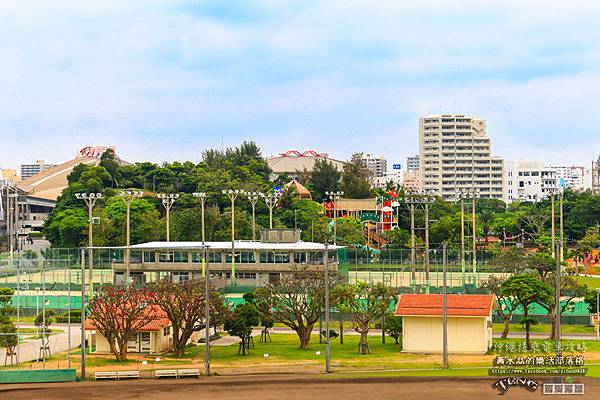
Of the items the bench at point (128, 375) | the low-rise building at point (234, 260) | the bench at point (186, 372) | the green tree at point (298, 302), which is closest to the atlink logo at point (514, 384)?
the bench at point (186, 372)

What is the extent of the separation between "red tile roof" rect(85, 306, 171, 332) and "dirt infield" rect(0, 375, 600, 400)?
830 centimetres

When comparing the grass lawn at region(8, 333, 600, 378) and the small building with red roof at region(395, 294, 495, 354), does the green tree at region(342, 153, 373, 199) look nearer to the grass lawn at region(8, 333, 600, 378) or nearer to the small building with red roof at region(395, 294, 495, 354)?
the grass lawn at region(8, 333, 600, 378)

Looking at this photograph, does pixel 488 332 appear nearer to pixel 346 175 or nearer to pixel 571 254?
pixel 571 254

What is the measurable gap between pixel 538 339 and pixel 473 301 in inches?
252

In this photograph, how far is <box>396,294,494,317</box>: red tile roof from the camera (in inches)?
2010

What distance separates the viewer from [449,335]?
51.5m

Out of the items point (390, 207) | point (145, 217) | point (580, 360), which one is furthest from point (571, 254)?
point (580, 360)

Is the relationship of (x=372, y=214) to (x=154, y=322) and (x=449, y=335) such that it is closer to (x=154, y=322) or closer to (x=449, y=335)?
(x=449, y=335)

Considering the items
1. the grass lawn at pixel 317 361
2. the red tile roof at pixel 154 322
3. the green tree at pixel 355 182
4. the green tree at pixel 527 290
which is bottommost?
the grass lawn at pixel 317 361

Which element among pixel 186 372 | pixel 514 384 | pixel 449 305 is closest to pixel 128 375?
pixel 186 372

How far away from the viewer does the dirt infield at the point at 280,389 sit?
38.5 meters

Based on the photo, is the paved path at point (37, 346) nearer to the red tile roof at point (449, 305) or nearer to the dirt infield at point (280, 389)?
the dirt infield at point (280, 389)

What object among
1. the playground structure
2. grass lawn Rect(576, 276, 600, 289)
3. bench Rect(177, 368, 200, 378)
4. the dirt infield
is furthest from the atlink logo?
the playground structure

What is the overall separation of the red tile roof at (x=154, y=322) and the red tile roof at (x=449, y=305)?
12.8 m
